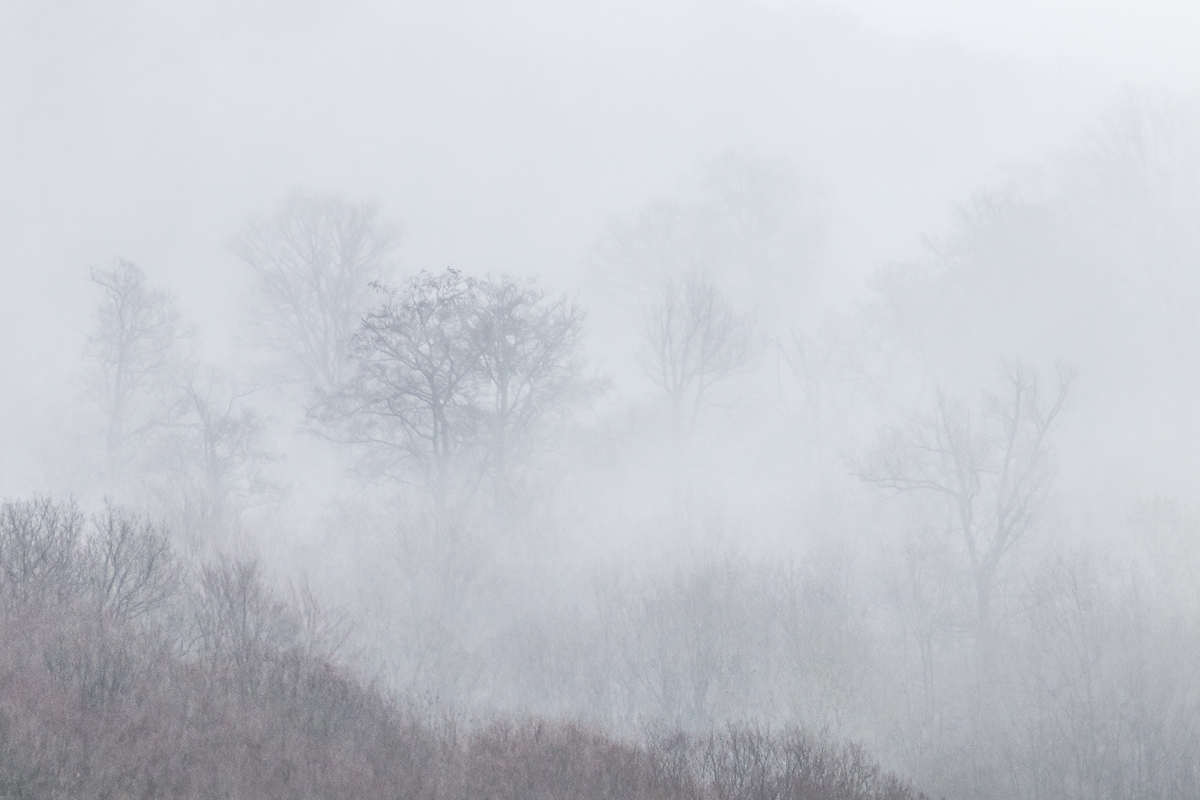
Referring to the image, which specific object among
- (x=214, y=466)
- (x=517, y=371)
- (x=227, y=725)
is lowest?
(x=227, y=725)

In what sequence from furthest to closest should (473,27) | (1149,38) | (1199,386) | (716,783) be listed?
(473,27), (1149,38), (1199,386), (716,783)

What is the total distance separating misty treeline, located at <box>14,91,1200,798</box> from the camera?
22.8 m

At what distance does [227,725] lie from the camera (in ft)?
44.5

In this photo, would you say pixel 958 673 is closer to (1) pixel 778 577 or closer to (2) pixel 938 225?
(1) pixel 778 577

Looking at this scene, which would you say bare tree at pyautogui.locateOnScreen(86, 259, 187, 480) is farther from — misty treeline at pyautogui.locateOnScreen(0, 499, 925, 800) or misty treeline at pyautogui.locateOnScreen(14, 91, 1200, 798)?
misty treeline at pyautogui.locateOnScreen(0, 499, 925, 800)

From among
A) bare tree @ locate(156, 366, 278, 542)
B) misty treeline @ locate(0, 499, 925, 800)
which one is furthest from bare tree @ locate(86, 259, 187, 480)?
misty treeline @ locate(0, 499, 925, 800)

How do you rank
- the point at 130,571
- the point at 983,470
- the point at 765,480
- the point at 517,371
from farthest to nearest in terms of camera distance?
1. the point at 765,480
2. the point at 517,371
3. the point at 983,470
4. the point at 130,571

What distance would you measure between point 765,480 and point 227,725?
25.6 m

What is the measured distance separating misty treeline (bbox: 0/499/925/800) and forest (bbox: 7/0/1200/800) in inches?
3.3

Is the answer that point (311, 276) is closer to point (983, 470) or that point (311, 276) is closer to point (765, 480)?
point (765, 480)

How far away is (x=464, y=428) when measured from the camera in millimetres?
28281

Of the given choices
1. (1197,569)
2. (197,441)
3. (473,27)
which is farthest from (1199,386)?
(473,27)

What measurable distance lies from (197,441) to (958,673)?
22404mm

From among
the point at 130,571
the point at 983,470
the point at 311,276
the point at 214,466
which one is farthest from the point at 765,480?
the point at 130,571
